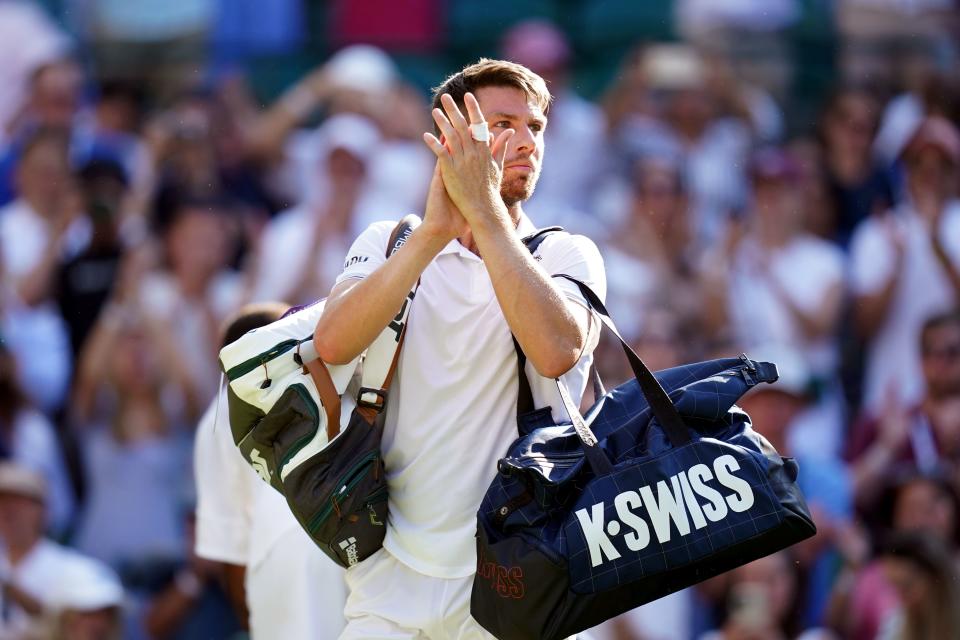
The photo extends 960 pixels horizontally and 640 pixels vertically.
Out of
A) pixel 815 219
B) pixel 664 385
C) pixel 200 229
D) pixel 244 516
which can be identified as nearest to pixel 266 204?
pixel 200 229

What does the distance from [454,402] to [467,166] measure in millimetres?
645

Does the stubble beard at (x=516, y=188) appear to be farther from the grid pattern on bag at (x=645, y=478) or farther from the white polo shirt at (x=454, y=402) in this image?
the grid pattern on bag at (x=645, y=478)

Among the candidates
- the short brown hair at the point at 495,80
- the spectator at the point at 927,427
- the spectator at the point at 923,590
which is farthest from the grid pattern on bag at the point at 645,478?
the spectator at the point at 927,427

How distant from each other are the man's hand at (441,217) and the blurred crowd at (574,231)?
3.88 meters

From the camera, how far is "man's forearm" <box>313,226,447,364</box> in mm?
3773

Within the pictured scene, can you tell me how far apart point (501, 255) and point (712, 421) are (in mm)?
696

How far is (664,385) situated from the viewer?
13.0 feet

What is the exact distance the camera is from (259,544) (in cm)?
502

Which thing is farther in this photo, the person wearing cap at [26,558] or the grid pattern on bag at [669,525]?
the person wearing cap at [26,558]

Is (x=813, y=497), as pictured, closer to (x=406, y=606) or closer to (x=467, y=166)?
(x=406, y=606)

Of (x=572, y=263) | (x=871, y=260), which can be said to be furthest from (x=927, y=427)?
(x=572, y=263)

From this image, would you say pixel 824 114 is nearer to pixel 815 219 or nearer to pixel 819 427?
pixel 815 219

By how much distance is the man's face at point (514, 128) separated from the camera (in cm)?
399

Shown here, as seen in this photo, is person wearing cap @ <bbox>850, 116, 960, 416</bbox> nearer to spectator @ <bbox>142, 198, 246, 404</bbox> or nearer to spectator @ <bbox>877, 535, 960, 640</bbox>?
spectator @ <bbox>877, 535, 960, 640</bbox>
